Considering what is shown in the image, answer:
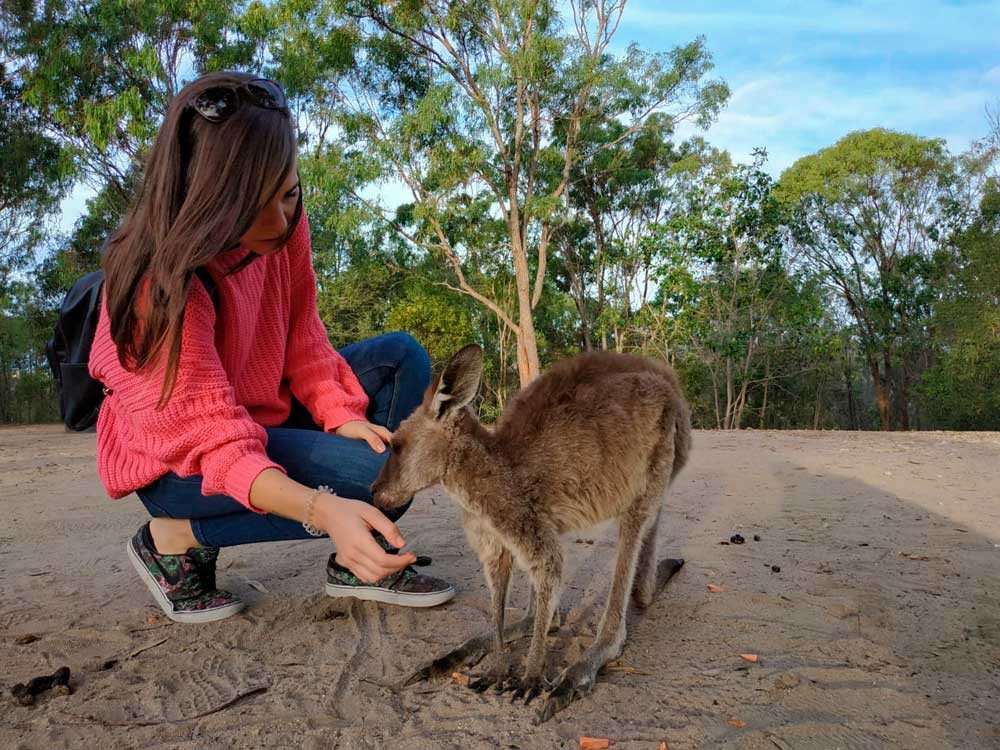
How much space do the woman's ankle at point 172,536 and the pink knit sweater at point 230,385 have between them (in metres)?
0.23

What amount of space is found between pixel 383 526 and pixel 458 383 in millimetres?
521

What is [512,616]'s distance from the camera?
2.60 m

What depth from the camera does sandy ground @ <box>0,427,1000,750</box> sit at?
181cm

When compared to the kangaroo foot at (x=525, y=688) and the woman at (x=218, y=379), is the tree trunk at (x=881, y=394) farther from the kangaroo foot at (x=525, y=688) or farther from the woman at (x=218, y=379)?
the kangaroo foot at (x=525, y=688)

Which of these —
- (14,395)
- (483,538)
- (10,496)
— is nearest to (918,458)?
(483,538)

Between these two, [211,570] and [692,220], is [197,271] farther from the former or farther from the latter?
[692,220]

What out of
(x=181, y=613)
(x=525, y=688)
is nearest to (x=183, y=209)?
(x=181, y=613)

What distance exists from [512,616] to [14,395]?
794 inches

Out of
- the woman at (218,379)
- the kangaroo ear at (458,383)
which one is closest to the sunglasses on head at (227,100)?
the woman at (218,379)

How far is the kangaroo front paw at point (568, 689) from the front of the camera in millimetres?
1891

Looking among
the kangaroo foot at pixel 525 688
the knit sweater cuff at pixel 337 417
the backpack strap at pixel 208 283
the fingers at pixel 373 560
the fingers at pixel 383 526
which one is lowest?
the kangaroo foot at pixel 525 688

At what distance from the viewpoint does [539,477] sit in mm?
2205

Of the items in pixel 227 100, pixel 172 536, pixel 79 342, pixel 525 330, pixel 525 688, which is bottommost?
pixel 525 688

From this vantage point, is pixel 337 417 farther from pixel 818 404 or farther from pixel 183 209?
pixel 818 404
